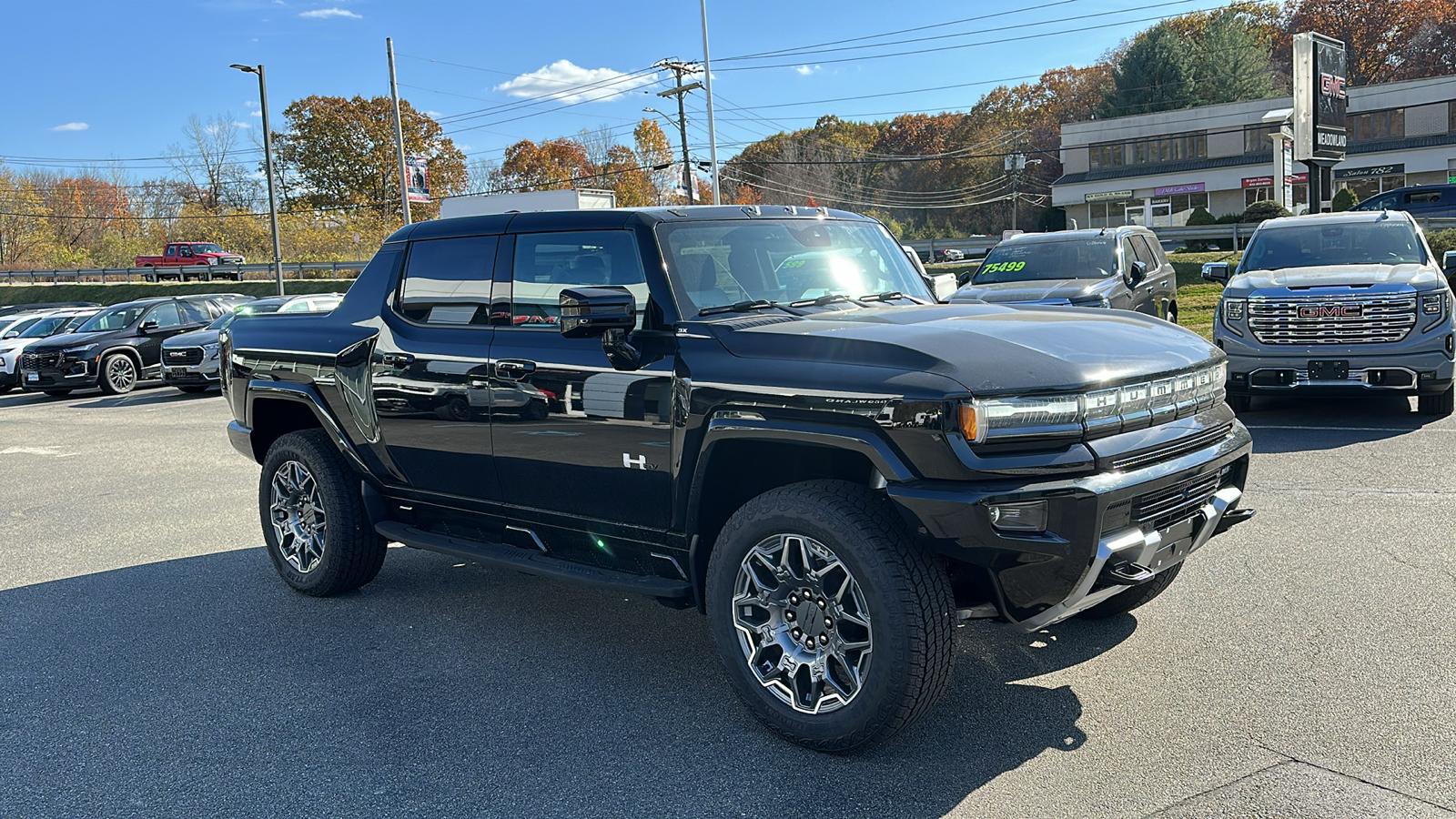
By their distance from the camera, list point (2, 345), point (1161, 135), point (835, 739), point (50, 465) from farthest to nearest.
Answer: point (1161, 135), point (2, 345), point (50, 465), point (835, 739)

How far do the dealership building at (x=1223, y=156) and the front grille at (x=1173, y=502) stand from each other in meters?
56.9

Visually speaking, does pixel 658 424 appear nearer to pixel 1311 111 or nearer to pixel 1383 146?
pixel 1311 111

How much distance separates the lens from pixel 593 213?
4691 millimetres

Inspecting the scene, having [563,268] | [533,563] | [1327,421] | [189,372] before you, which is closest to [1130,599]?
[533,563]

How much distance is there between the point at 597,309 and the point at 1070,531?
1.83m

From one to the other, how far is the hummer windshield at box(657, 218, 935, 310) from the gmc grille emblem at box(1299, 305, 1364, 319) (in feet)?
18.9

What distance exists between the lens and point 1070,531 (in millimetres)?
3383

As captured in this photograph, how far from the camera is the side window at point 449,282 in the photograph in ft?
16.6

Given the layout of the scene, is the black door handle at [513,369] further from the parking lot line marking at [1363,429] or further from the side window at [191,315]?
the side window at [191,315]

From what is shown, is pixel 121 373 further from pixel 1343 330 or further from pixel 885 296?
pixel 1343 330

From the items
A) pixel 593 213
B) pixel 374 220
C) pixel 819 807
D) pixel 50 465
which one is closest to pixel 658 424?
pixel 593 213

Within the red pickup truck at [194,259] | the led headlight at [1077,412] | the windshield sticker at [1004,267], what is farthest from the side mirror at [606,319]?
the red pickup truck at [194,259]

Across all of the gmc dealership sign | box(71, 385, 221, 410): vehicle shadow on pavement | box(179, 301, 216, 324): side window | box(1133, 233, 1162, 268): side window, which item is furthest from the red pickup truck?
box(1133, 233, 1162, 268): side window

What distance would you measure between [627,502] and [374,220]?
220 ft
